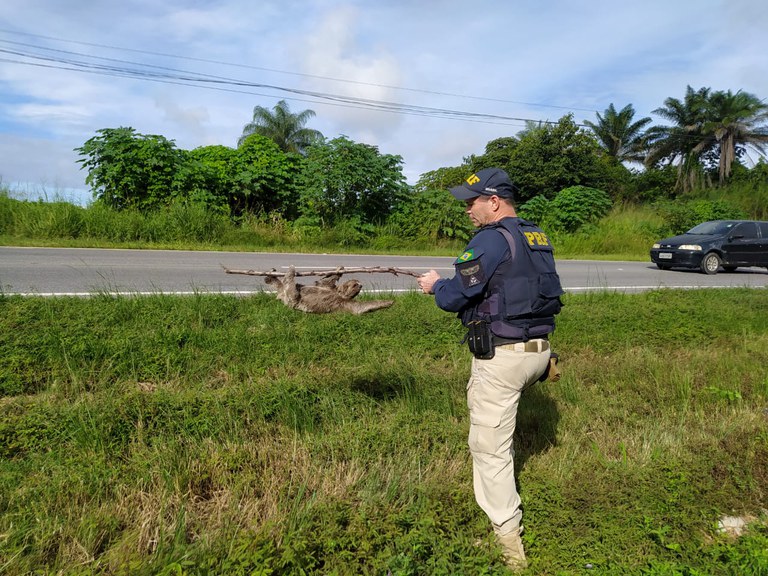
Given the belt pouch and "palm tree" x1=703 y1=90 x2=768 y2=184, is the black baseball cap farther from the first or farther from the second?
"palm tree" x1=703 y1=90 x2=768 y2=184

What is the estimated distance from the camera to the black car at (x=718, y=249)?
1458cm

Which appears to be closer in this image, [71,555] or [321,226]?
[71,555]

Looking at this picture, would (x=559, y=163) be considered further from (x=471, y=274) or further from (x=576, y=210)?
(x=471, y=274)

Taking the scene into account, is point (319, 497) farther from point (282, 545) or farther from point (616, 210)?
point (616, 210)

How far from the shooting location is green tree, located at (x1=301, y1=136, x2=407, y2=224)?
16.0m

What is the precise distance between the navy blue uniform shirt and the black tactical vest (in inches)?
1.7

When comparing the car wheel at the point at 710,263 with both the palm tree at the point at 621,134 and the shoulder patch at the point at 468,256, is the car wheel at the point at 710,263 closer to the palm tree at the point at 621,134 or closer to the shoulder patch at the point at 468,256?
the shoulder patch at the point at 468,256

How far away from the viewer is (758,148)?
4331 centimetres

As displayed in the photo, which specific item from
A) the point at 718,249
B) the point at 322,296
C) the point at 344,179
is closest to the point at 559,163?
the point at 718,249

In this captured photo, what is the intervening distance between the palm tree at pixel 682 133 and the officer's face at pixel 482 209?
47.2 m

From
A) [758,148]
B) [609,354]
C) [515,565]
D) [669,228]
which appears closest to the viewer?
[515,565]

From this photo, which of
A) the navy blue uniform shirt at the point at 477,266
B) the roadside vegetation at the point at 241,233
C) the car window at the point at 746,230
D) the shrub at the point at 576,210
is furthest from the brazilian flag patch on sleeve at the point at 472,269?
the shrub at the point at 576,210

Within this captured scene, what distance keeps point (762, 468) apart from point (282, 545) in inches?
127

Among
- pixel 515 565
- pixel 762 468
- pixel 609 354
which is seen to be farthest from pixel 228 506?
pixel 609 354
